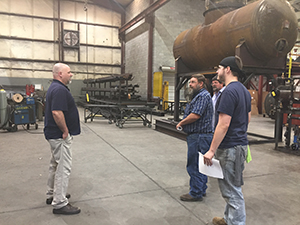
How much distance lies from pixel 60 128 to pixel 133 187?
4.70ft

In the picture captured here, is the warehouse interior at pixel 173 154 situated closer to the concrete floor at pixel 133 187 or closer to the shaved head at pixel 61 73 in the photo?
the concrete floor at pixel 133 187

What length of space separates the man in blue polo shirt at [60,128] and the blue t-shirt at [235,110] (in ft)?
5.18

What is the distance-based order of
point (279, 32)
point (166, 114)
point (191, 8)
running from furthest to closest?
point (191, 8) → point (166, 114) → point (279, 32)

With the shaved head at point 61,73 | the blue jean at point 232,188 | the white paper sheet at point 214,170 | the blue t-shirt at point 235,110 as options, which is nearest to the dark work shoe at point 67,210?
the shaved head at point 61,73

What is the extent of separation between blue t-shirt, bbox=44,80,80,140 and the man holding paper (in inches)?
59.2

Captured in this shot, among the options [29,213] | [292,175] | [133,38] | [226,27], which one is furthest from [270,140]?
[133,38]

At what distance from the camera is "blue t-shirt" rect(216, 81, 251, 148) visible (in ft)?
6.30

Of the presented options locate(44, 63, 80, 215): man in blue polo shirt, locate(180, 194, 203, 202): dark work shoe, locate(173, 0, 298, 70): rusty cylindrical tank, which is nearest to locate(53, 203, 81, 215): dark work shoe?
locate(44, 63, 80, 215): man in blue polo shirt

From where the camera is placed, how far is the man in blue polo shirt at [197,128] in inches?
111

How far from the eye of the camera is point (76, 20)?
56.5ft

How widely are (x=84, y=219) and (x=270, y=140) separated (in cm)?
571

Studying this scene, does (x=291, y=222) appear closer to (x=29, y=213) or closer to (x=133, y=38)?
(x=29, y=213)

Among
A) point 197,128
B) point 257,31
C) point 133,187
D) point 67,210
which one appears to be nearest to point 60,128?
point 67,210

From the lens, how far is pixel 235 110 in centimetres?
197
